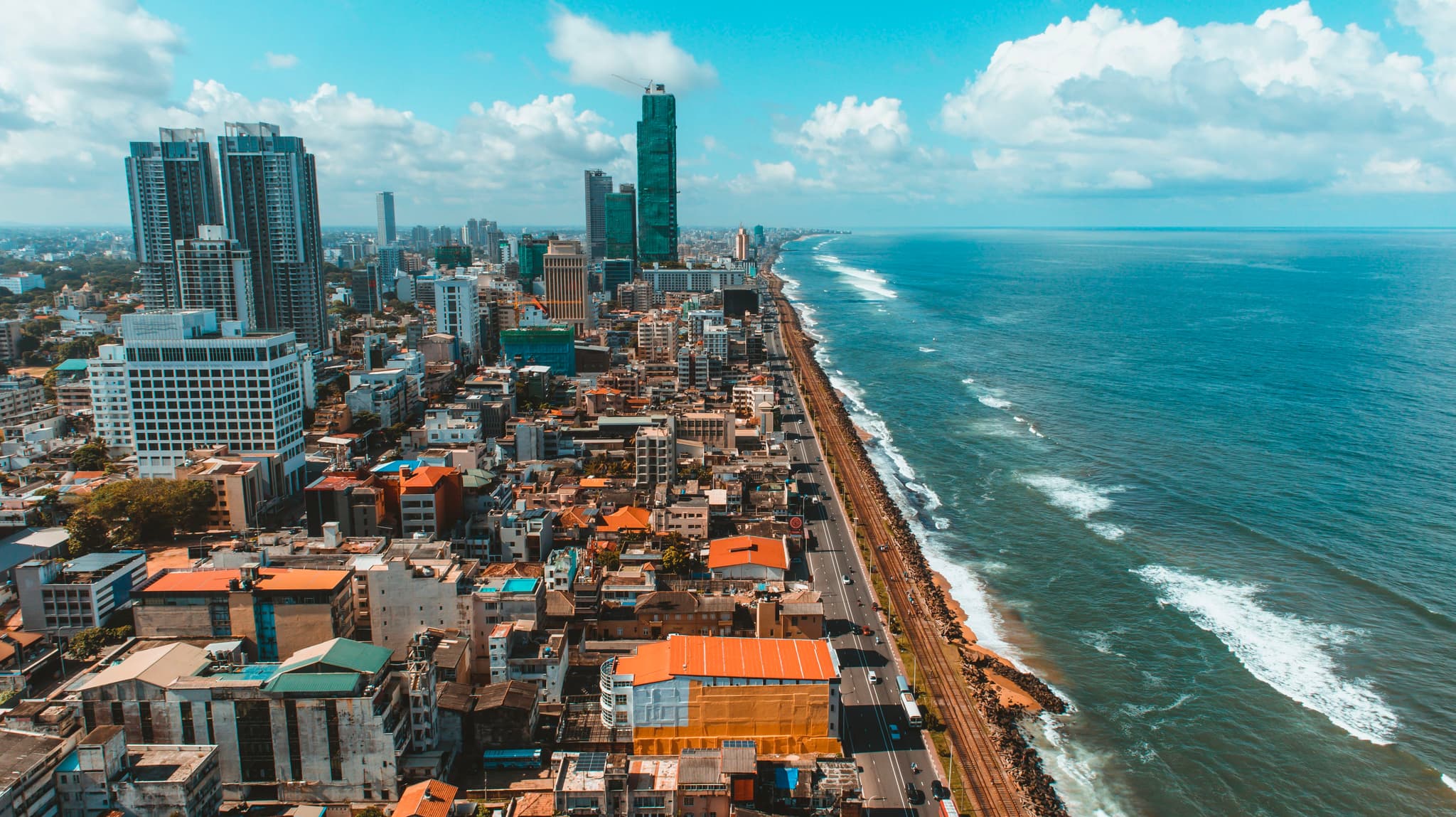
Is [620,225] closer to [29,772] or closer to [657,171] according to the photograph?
[657,171]

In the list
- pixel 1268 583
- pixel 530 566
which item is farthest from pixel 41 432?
pixel 1268 583

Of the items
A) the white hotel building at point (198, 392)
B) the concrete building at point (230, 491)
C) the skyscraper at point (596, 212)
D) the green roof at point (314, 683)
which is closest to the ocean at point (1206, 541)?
the green roof at point (314, 683)

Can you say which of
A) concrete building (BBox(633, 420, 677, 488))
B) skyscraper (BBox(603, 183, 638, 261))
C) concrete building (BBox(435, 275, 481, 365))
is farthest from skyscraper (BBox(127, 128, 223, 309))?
skyscraper (BBox(603, 183, 638, 261))

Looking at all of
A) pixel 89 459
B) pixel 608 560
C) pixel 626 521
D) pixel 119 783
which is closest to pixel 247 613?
pixel 119 783

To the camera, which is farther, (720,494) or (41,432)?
(41,432)

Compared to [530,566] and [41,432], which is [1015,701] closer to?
[530,566]

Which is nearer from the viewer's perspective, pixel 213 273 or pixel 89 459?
pixel 89 459

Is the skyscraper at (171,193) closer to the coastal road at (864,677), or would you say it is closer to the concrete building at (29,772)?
the coastal road at (864,677)
